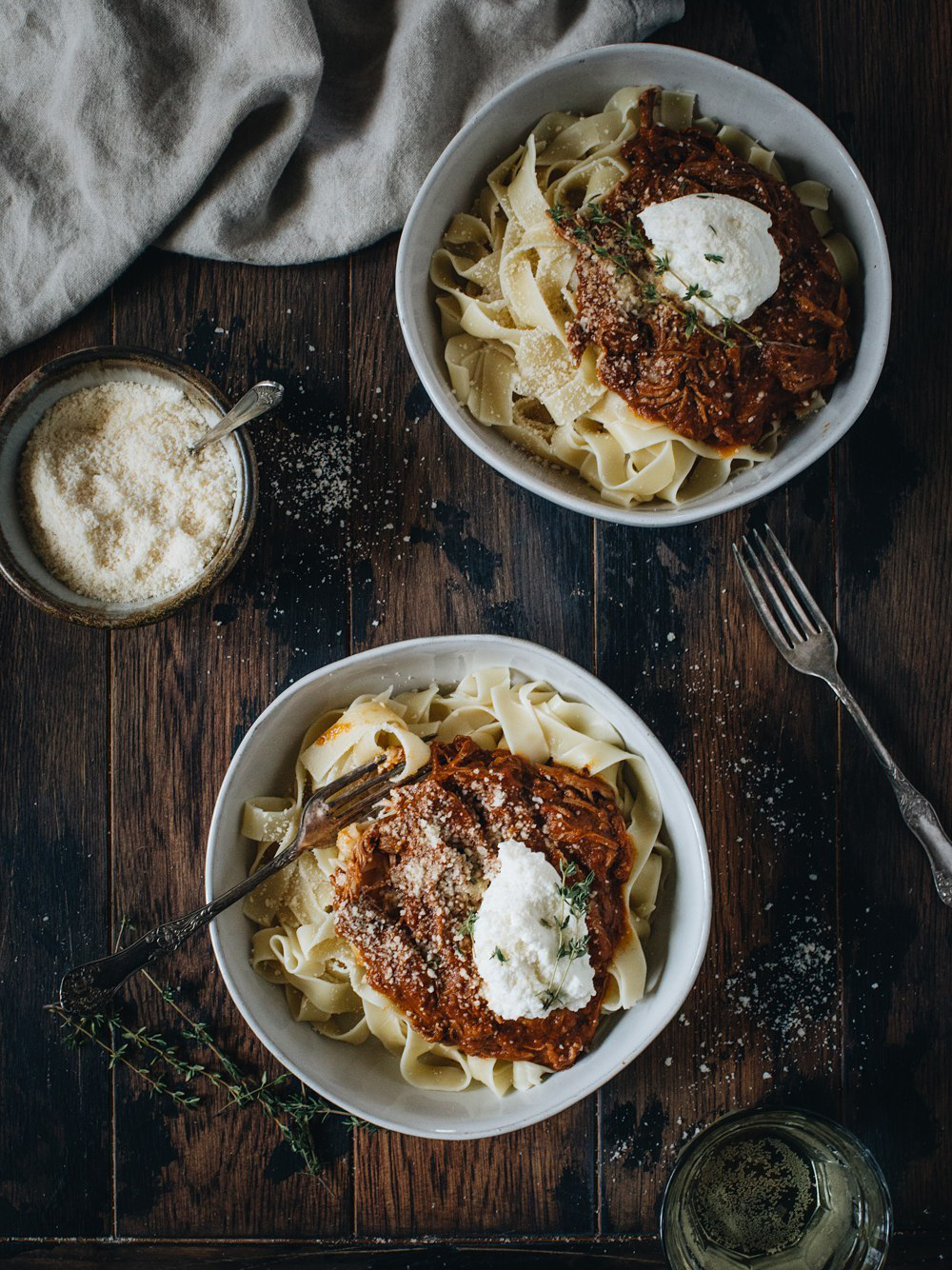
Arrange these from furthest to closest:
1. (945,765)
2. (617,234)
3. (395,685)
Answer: (945,765), (395,685), (617,234)

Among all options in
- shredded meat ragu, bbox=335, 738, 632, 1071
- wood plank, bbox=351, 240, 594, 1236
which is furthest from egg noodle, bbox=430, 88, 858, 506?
shredded meat ragu, bbox=335, 738, 632, 1071

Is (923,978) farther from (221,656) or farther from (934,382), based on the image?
(221,656)

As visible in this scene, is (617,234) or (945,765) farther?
(945,765)

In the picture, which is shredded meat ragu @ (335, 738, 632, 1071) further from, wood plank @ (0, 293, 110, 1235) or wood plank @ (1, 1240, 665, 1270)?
wood plank @ (0, 293, 110, 1235)

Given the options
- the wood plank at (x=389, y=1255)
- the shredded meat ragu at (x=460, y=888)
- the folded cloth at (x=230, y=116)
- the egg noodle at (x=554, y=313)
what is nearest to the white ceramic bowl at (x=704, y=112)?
the egg noodle at (x=554, y=313)

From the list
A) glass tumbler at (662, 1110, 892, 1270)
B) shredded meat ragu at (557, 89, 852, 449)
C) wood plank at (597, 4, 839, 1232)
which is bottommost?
glass tumbler at (662, 1110, 892, 1270)

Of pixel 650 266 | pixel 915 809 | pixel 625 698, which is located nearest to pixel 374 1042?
pixel 625 698

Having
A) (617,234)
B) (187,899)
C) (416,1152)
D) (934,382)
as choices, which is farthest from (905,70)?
(416,1152)

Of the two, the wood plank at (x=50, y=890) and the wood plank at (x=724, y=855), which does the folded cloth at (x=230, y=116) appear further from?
the wood plank at (x=724, y=855)
